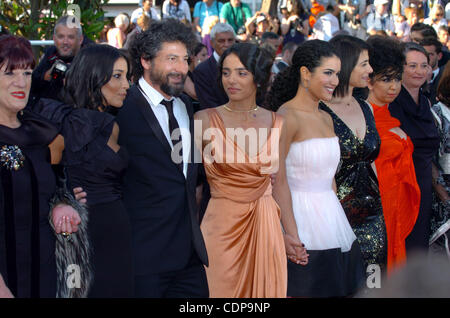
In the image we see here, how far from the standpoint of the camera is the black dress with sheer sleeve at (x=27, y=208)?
9.65 feet

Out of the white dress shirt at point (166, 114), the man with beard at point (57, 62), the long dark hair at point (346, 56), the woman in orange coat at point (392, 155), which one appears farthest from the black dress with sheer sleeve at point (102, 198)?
the woman in orange coat at point (392, 155)

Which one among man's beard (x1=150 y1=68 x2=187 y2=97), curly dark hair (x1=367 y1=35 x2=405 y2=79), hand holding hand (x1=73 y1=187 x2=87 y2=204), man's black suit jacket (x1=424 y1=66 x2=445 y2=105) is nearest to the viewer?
hand holding hand (x1=73 y1=187 x2=87 y2=204)

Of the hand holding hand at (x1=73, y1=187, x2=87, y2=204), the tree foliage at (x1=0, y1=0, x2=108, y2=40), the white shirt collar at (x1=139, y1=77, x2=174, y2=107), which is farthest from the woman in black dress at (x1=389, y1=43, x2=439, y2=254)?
the tree foliage at (x1=0, y1=0, x2=108, y2=40)

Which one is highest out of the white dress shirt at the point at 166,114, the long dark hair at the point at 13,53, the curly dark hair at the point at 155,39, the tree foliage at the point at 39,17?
the tree foliage at the point at 39,17

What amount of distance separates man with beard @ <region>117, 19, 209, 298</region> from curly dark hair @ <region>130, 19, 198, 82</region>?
0.71 ft

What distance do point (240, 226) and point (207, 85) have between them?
7.42 feet

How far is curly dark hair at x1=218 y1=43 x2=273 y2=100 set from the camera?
4012 millimetres

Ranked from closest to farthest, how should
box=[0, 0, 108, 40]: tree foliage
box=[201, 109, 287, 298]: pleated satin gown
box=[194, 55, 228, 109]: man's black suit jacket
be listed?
box=[201, 109, 287, 298]: pleated satin gown → box=[194, 55, 228, 109]: man's black suit jacket → box=[0, 0, 108, 40]: tree foliage

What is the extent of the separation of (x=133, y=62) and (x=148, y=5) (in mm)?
6683

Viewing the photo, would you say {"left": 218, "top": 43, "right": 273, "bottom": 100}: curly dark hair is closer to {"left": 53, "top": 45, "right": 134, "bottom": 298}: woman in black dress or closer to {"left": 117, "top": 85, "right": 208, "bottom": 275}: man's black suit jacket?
{"left": 117, "top": 85, "right": 208, "bottom": 275}: man's black suit jacket

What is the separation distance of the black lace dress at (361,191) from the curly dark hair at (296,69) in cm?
→ 34

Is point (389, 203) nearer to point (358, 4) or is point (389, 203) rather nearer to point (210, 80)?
point (210, 80)

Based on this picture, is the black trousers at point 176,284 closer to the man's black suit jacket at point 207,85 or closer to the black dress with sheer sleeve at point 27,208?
the black dress with sheer sleeve at point 27,208

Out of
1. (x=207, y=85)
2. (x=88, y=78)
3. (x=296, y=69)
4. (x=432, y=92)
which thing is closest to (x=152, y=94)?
(x=88, y=78)
